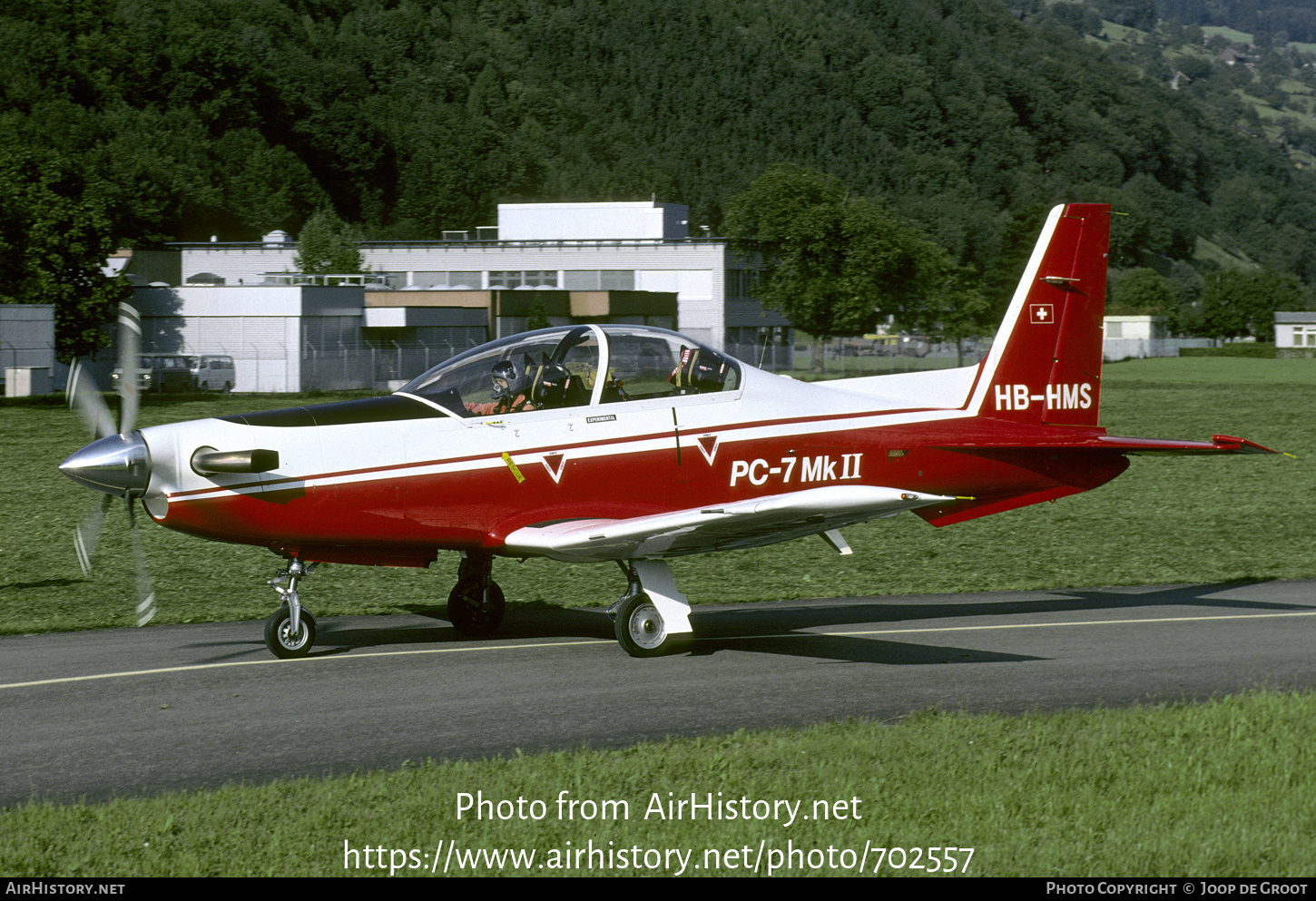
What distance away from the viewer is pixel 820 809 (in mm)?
6730

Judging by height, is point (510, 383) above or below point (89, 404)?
above

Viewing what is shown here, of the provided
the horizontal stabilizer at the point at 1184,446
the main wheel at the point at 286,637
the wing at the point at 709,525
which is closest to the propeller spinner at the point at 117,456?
the main wheel at the point at 286,637

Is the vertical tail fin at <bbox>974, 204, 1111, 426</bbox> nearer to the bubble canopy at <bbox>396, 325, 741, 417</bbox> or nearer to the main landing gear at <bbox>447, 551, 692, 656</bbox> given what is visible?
the bubble canopy at <bbox>396, 325, 741, 417</bbox>

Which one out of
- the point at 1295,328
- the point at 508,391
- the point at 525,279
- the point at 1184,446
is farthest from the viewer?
the point at 1295,328

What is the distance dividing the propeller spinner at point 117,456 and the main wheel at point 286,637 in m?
0.90

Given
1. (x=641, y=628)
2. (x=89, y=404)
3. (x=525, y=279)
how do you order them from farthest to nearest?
(x=525, y=279)
(x=641, y=628)
(x=89, y=404)

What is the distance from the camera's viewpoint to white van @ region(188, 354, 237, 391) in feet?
189

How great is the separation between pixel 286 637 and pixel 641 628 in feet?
9.12

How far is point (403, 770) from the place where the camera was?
7453 millimetres

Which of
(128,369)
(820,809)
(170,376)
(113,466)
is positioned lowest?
(170,376)

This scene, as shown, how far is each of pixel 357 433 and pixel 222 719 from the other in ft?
8.02

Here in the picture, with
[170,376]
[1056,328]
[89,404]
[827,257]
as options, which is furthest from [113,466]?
[827,257]

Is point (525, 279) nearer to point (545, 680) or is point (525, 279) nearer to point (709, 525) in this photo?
point (709, 525)

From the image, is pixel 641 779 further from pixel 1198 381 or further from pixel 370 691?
pixel 1198 381
